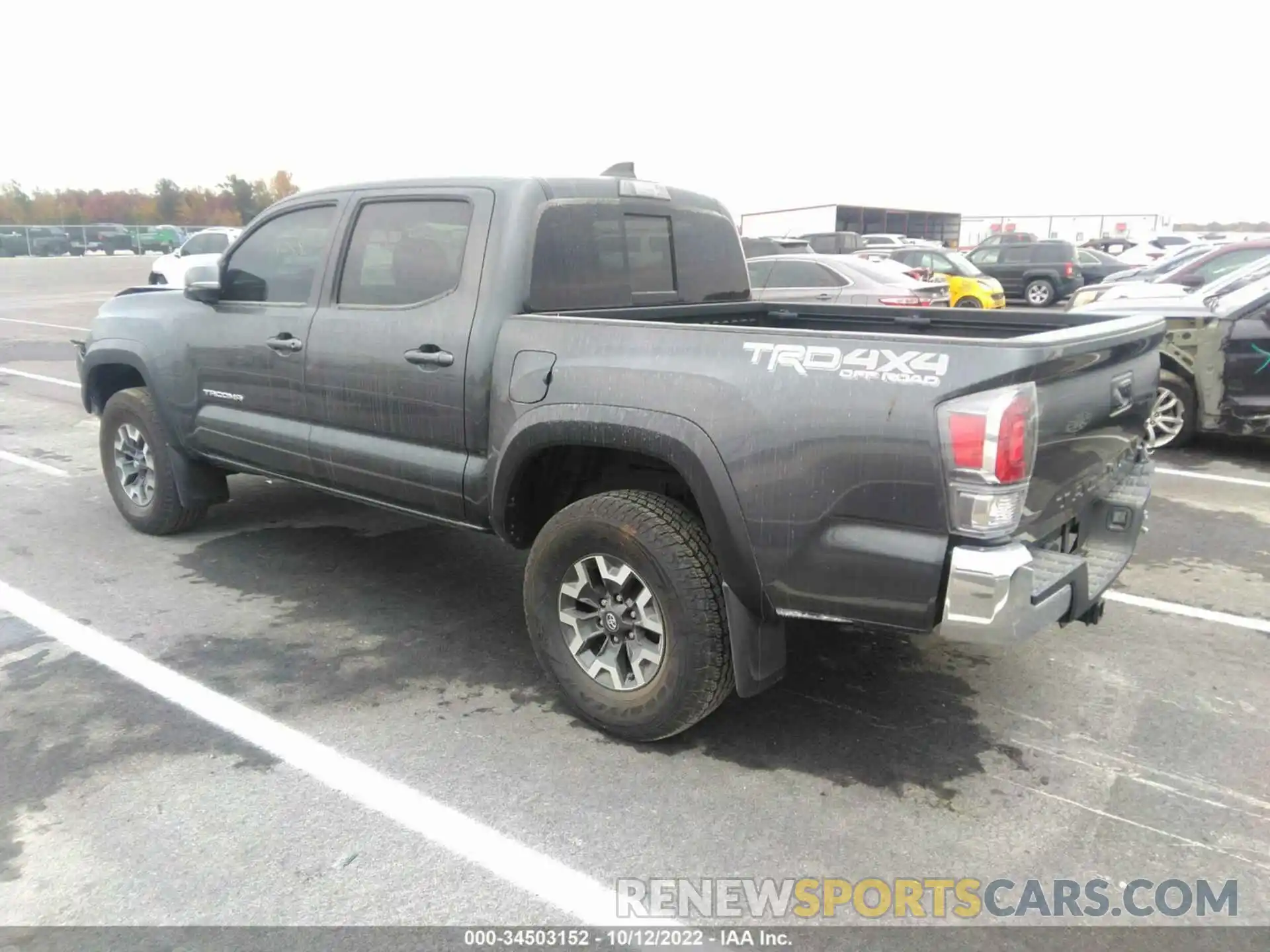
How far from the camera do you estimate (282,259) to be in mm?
4730

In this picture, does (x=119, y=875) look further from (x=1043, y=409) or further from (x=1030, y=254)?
(x=1030, y=254)

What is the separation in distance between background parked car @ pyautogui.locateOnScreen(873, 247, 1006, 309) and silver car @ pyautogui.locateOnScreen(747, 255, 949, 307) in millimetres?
4903

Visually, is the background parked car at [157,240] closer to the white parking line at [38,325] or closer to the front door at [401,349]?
the white parking line at [38,325]

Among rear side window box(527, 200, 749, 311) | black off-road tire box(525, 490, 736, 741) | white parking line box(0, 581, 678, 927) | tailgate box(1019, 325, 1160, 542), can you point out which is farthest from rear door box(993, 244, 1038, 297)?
white parking line box(0, 581, 678, 927)

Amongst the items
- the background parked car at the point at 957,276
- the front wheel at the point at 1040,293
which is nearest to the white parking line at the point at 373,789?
the background parked car at the point at 957,276

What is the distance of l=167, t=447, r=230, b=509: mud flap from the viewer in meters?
5.46

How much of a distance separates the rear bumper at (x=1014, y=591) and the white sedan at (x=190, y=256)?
18140 millimetres

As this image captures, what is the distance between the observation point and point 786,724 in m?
3.64

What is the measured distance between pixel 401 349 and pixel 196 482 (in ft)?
7.39

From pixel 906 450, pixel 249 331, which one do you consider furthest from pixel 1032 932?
pixel 249 331

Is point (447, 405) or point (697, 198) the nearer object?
point (447, 405)

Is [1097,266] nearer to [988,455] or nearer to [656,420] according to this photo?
[656,420]

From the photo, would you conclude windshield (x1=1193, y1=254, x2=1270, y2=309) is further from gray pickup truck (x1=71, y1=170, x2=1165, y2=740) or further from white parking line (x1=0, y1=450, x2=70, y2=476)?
white parking line (x1=0, y1=450, x2=70, y2=476)

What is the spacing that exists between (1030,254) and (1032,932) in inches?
913
